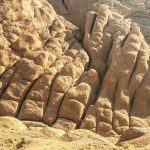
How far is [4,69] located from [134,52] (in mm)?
16619

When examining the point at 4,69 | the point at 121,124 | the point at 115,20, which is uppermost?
the point at 115,20

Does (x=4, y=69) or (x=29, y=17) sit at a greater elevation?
(x=29, y=17)

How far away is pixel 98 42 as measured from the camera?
51906 mm

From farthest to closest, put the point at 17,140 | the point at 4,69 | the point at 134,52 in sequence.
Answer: the point at 134,52 → the point at 4,69 → the point at 17,140

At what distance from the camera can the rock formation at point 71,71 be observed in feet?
140

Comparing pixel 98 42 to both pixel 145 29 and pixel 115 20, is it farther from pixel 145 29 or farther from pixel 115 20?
pixel 145 29

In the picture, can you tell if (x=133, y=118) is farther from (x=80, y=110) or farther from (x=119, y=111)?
(x=80, y=110)

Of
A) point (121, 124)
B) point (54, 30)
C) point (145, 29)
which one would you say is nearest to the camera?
point (121, 124)

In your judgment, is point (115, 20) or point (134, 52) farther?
point (115, 20)

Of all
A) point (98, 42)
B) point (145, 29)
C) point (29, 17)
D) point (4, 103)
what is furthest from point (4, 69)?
point (145, 29)

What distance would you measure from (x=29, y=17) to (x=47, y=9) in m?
4.32

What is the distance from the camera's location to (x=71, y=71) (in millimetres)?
46500

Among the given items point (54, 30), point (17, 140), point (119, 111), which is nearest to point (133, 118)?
point (119, 111)

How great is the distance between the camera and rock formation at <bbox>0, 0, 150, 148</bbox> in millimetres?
42719
